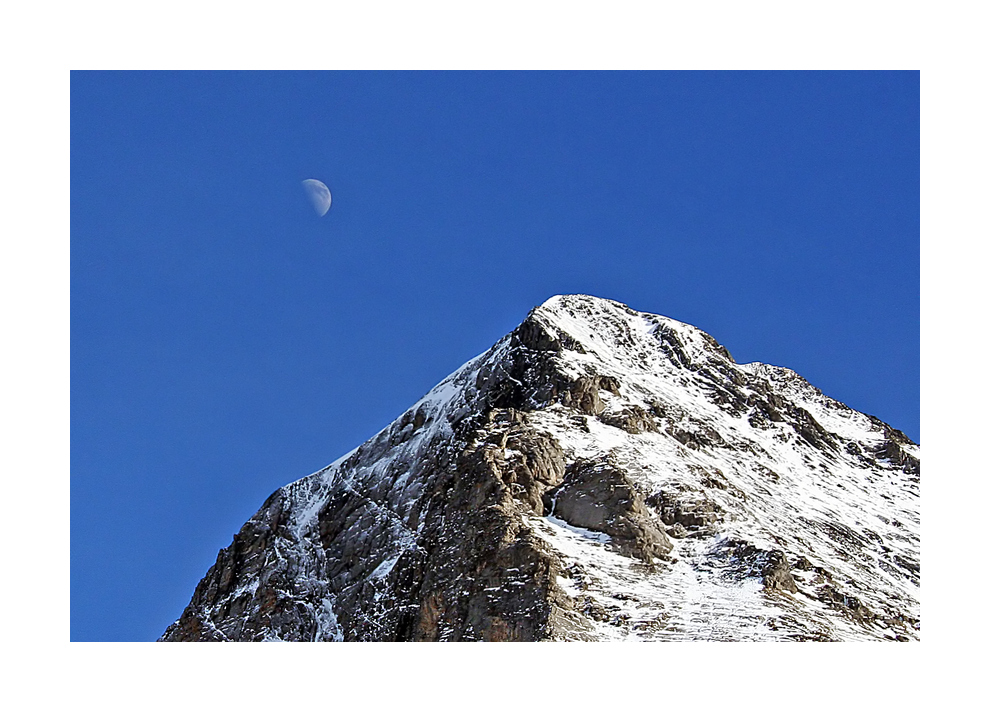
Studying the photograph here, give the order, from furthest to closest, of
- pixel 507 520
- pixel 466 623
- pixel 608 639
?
pixel 507 520
pixel 466 623
pixel 608 639

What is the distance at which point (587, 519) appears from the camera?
78.4 metres

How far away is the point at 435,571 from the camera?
7869 cm

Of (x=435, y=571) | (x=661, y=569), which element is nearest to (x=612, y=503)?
(x=661, y=569)

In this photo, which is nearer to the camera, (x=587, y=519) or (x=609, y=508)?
(x=587, y=519)

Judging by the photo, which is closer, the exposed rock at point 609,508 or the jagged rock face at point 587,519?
the jagged rock face at point 587,519

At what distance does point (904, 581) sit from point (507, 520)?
27.2m

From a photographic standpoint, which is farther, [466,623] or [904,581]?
[904,581]

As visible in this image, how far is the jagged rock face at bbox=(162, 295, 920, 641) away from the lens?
69.7 m

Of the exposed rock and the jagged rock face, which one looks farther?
the exposed rock

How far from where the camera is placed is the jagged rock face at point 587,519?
229ft

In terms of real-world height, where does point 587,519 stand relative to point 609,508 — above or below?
below
